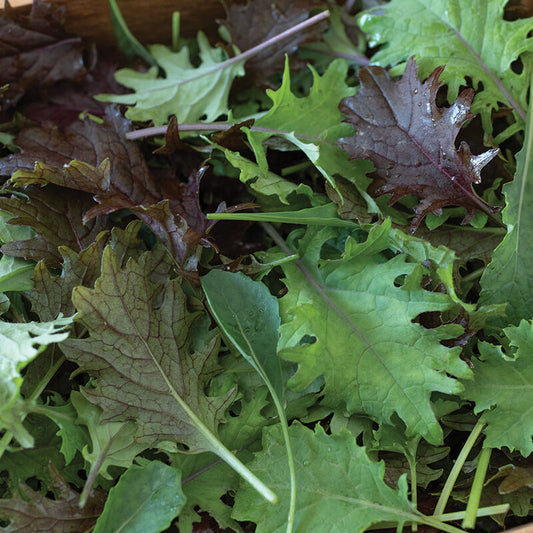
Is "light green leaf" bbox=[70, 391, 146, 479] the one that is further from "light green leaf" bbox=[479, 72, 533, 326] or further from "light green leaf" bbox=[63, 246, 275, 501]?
"light green leaf" bbox=[479, 72, 533, 326]

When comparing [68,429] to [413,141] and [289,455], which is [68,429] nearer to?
[289,455]

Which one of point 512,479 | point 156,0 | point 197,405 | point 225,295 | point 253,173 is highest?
point 156,0

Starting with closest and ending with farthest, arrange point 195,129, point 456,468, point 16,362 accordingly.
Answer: point 16,362 → point 456,468 → point 195,129

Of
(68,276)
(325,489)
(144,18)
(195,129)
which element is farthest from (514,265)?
(144,18)

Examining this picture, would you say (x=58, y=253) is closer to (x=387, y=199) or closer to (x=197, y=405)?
(x=197, y=405)

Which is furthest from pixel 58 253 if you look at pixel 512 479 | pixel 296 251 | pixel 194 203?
pixel 512 479

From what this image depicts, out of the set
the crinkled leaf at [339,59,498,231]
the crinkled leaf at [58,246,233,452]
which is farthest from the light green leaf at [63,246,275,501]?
the crinkled leaf at [339,59,498,231]
